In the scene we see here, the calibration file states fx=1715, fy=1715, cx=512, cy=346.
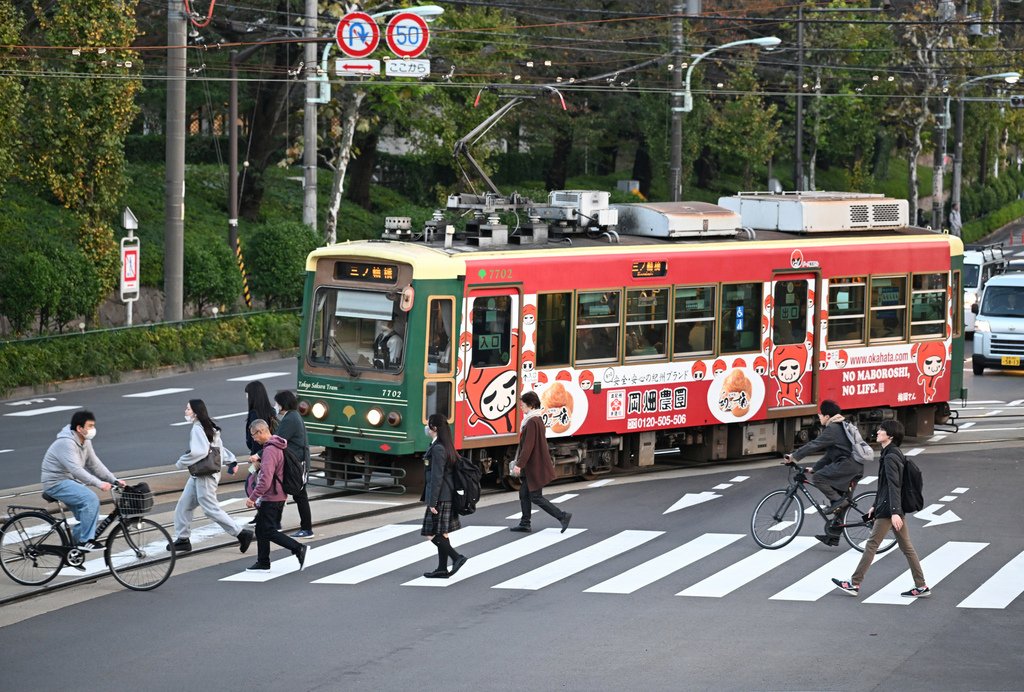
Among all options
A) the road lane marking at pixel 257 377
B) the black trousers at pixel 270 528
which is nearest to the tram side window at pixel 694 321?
the black trousers at pixel 270 528

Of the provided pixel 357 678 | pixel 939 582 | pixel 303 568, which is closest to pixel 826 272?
pixel 939 582

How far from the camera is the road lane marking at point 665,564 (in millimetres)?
15828

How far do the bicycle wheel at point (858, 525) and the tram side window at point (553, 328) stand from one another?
15.8ft

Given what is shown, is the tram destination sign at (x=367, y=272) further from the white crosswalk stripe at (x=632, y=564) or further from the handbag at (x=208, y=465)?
the handbag at (x=208, y=465)

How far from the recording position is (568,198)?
22719mm

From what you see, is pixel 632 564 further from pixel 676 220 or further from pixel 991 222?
pixel 991 222

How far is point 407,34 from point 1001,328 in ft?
45.2

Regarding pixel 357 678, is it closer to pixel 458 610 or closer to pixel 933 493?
pixel 458 610

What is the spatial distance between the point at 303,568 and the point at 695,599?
3827mm

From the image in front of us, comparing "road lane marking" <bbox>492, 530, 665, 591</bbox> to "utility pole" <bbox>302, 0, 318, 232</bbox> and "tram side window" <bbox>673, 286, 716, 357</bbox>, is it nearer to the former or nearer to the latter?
"tram side window" <bbox>673, 286, 716, 357</bbox>

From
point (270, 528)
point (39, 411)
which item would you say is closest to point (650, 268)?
point (270, 528)

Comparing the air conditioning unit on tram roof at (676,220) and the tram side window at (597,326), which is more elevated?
the air conditioning unit on tram roof at (676,220)

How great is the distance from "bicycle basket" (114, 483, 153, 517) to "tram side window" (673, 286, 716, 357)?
29.4ft

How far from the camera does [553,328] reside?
69.5ft
